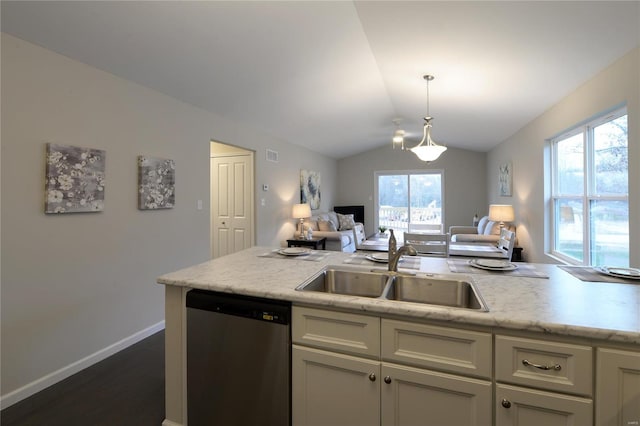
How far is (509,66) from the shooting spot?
2.71 metres

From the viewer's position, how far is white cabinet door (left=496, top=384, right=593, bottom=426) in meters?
1.02

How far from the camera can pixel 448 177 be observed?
7.54 metres

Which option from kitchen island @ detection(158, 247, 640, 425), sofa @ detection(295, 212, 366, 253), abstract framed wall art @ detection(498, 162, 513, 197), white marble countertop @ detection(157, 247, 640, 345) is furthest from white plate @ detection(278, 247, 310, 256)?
abstract framed wall art @ detection(498, 162, 513, 197)

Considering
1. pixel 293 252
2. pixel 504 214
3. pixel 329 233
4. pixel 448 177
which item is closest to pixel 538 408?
pixel 293 252

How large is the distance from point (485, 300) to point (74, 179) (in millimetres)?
2805

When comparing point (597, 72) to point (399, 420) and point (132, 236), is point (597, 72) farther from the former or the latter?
point (132, 236)

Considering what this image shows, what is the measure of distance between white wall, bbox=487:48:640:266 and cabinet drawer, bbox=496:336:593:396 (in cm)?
170

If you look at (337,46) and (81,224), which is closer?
(81,224)

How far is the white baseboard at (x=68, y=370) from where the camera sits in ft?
6.41

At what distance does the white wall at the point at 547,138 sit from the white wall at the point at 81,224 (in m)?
3.84

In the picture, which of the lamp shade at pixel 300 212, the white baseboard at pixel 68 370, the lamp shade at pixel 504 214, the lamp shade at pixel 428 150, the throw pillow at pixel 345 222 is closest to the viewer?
the white baseboard at pixel 68 370


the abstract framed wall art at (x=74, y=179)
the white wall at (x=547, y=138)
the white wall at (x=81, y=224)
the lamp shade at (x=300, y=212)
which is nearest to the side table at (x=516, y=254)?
the white wall at (x=547, y=138)

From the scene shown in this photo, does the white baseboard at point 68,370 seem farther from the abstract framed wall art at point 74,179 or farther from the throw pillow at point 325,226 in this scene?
the throw pillow at point 325,226

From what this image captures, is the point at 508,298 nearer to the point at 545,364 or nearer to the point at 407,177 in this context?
the point at 545,364
